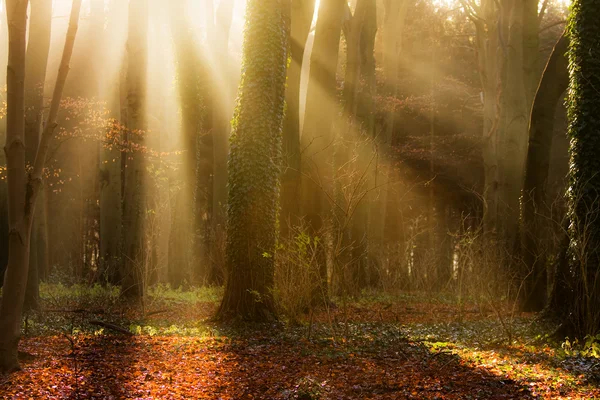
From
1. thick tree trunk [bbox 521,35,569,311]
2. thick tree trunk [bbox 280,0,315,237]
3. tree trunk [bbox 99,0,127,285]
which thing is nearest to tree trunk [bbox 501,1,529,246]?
thick tree trunk [bbox 521,35,569,311]

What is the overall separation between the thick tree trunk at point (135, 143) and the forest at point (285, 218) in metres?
0.05

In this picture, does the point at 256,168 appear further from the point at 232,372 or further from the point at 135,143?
the point at 135,143

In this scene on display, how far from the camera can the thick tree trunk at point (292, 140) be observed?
1220 centimetres

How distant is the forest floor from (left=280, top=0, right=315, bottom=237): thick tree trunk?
2.40 metres

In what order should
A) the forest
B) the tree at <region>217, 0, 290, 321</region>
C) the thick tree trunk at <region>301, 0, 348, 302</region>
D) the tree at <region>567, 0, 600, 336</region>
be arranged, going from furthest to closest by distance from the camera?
the thick tree trunk at <region>301, 0, 348, 302</region>
the tree at <region>217, 0, 290, 321</region>
the tree at <region>567, 0, 600, 336</region>
the forest

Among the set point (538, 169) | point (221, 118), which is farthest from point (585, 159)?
point (221, 118)

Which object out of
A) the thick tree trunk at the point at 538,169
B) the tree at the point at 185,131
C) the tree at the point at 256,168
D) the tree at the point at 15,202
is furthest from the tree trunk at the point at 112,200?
the thick tree trunk at the point at 538,169

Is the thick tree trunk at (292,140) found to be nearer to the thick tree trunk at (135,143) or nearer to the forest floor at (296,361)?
the forest floor at (296,361)

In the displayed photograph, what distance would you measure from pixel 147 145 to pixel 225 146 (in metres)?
6.06

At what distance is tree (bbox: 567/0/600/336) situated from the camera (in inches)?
311

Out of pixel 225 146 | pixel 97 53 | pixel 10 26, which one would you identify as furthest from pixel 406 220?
pixel 10 26

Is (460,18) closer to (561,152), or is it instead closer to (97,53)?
(561,152)

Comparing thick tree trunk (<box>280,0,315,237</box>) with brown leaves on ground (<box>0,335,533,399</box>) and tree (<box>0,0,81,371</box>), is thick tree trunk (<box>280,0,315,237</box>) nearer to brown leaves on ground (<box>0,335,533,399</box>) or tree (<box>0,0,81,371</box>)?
brown leaves on ground (<box>0,335,533,399</box>)

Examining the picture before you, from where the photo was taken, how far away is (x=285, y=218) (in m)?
12.2
